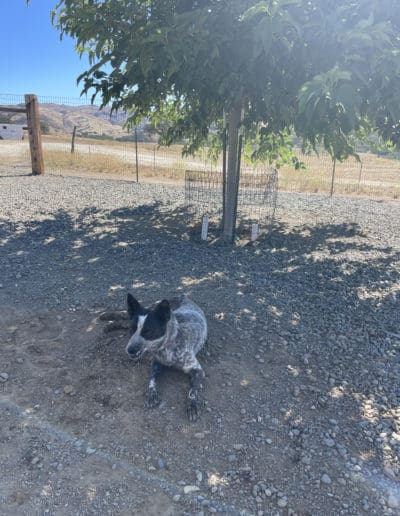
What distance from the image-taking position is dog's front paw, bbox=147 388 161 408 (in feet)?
9.90

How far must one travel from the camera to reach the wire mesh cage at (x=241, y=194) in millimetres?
8578

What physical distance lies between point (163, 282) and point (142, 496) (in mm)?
3200

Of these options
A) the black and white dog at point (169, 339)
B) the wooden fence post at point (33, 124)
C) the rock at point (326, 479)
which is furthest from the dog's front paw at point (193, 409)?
the wooden fence post at point (33, 124)

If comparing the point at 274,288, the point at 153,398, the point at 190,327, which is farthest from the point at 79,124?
the point at 153,398

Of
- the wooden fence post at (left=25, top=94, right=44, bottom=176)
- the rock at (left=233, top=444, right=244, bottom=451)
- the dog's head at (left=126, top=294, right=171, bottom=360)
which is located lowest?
the rock at (left=233, top=444, right=244, bottom=451)

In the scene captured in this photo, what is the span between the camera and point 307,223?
9164 millimetres

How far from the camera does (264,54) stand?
432 centimetres

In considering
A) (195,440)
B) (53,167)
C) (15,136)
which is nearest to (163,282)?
(195,440)

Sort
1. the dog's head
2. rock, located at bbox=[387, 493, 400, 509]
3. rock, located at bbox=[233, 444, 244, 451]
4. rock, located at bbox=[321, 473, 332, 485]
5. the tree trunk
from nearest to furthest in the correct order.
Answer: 1. rock, located at bbox=[387, 493, 400, 509]
2. rock, located at bbox=[321, 473, 332, 485]
3. rock, located at bbox=[233, 444, 244, 451]
4. the dog's head
5. the tree trunk

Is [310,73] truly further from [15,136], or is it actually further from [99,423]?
[15,136]

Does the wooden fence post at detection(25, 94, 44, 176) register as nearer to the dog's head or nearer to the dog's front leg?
the dog's head

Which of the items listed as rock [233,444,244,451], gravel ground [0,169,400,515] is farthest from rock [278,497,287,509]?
rock [233,444,244,451]

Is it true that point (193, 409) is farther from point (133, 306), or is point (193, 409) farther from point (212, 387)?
point (133, 306)

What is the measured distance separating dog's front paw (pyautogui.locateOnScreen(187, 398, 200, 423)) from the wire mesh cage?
5717mm
